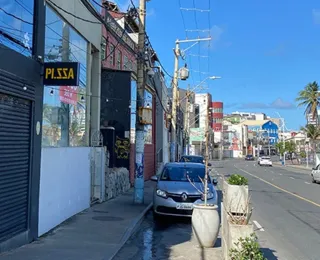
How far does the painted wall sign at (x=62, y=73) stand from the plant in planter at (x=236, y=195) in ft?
12.3

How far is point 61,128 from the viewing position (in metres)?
11.3

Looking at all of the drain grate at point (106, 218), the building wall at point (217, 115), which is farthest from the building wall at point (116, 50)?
the building wall at point (217, 115)

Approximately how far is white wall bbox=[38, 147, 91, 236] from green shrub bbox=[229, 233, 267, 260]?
501 centimetres

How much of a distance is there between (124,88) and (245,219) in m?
14.8

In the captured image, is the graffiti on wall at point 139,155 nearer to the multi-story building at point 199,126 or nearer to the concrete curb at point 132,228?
the concrete curb at point 132,228

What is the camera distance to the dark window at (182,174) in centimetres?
1260

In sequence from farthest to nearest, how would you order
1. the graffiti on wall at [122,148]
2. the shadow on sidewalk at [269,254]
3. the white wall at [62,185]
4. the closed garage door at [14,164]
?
1. the graffiti on wall at [122,148]
2. the white wall at [62,185]
3. the shadow on sidewalk at [269,254]
4. the closed garage door at [14,164]

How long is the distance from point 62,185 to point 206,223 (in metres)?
4.02

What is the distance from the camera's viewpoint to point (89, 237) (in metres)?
8.81

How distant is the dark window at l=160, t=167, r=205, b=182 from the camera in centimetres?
1260

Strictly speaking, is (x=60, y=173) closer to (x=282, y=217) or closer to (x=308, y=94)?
(x=282, y=217)

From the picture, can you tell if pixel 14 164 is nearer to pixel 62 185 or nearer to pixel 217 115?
pixel 62 185

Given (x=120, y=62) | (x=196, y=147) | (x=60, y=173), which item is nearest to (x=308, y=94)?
(x=196, y=147)

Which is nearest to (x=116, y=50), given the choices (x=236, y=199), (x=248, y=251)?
(x=236, y=199)
